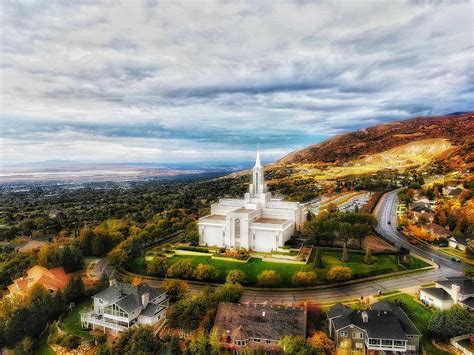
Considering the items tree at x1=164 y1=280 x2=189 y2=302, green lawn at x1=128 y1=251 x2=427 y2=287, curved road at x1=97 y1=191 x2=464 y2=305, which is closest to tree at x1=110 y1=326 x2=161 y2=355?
tree at x1=164 y1=280 x2=189 y2=302

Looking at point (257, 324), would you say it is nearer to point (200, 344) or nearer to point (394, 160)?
point (200, 344)

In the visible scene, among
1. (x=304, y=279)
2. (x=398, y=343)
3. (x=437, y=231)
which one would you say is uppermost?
(x=437, y=231)

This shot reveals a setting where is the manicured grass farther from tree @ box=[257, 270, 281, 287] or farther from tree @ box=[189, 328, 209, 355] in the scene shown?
tree @ box=[257, 270, 281, 287]

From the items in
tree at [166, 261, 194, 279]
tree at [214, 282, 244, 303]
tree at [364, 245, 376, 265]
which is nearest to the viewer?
tree at [214, 282, 244, 303]

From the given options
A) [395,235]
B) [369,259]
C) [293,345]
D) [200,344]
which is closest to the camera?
[293,345]

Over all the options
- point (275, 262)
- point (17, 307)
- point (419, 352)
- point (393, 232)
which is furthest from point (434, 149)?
point (17, 307)

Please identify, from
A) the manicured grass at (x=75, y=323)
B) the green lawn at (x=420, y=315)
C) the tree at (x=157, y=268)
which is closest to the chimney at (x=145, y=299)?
the manicured grass at (x=75, y=323)

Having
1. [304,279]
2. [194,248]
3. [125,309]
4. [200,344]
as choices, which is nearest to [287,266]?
[304,279]
